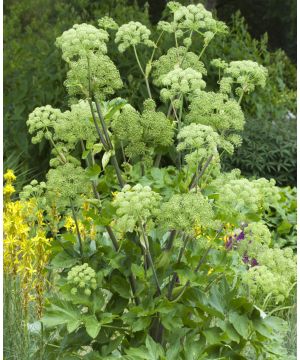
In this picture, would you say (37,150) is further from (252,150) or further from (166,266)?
(166,266)

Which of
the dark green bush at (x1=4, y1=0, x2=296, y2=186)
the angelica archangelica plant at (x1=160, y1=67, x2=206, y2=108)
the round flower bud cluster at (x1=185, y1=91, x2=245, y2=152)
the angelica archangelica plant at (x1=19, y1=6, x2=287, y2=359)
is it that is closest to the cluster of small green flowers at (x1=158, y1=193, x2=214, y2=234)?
the angelica archangelica plant at (x1=19, y1=6, x2=287, y2=359)

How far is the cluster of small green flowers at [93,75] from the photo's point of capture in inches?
120

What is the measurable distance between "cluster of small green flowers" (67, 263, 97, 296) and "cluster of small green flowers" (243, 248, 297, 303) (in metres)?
0.63

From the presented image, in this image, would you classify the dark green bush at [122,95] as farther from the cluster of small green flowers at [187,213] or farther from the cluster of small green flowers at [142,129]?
the cluster of small green flowers at [187,213]

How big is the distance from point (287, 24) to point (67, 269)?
17.1 meters

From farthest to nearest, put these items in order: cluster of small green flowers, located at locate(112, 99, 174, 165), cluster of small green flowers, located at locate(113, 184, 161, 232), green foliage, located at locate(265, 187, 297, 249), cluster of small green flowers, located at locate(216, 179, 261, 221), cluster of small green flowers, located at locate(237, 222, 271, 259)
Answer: green foliage, located at locate(265, 187, 297, 249), cluster of small green flowers, located at locate(237, 222, 271, 259), cluster of small green flowers, located at locate(112, 99, 174, 165), cluster of small green flowers, located at locate(216, 179, 261, 221), cluster of small green flowers, located at locate(113, 184, 161, 232)

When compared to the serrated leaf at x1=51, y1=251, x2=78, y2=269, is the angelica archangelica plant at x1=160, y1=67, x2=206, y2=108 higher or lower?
higher

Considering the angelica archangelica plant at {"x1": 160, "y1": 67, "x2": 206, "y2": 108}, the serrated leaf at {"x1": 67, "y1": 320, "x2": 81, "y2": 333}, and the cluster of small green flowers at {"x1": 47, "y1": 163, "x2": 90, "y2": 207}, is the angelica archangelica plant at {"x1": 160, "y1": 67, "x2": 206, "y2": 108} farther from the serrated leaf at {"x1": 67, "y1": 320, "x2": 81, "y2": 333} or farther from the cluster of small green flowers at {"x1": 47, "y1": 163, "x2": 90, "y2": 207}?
the serrated leaf at {"x1": 67, "y1": 320, "x2": 81, "y2": 333}

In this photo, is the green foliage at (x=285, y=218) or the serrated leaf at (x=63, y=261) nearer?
the serrated leaf at (x=63, y=261)

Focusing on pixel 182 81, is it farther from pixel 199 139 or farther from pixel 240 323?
pixel 240 323

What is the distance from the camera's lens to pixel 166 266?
10.5 ft

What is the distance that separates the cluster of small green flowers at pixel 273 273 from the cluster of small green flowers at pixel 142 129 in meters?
0.64

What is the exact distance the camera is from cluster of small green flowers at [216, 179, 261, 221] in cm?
297

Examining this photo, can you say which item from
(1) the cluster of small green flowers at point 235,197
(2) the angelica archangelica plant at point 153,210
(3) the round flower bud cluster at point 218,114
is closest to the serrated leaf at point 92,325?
(2) the angelica archangelica plant at point 153,210
